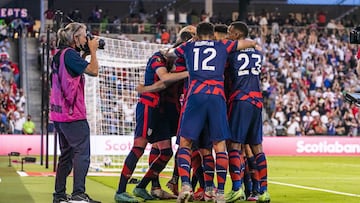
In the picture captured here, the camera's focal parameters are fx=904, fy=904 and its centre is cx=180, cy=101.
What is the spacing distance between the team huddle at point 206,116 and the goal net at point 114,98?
29.8 feet

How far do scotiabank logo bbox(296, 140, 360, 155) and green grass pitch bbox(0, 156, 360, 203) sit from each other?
12.1 metres

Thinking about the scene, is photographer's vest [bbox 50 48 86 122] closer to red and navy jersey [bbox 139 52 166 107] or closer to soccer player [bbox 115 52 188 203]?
soccer player [bbox 115 52 188 203]

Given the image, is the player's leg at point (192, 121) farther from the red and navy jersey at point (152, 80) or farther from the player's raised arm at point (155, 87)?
the red and navy jersey at point (152, 80)

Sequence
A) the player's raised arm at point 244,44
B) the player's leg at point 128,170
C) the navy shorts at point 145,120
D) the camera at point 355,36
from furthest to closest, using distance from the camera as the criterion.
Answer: the navy shorts at point 145,120 < the player's leg at point 128,170 < the player's raised arm at point 244,44 < the camera at point 355,36

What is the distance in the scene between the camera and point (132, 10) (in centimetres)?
4944

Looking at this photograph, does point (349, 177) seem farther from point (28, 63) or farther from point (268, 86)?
point (28, 63)

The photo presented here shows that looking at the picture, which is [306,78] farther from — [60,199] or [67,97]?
[67,97]

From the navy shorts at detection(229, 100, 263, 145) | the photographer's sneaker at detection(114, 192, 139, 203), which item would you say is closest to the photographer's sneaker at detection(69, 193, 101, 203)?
the photographer's sneaker at detection(114, 192, 139, 203)

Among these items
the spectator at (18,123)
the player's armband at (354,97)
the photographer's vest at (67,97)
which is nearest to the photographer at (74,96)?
the photographer's vest at (67,97)

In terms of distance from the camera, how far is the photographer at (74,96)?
37.8 feet

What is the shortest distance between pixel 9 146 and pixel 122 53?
920 centimetres

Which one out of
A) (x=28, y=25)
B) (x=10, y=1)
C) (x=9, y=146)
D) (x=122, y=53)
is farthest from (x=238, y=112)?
(x=10, y=1)

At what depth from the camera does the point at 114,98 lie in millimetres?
24484

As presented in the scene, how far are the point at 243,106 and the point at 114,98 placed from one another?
40.5 ft
